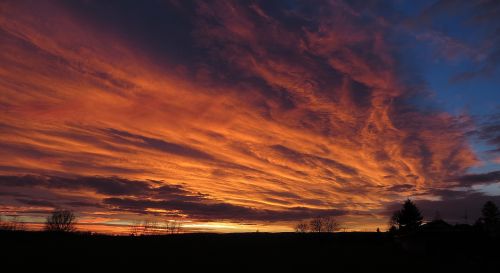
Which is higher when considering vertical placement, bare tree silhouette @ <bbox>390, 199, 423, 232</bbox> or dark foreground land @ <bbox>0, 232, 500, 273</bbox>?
bare tree silhouette @ <bbox>390, 199, 423, 232</bbox>

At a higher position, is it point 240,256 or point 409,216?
point 409,216

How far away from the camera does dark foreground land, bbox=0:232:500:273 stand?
108ft

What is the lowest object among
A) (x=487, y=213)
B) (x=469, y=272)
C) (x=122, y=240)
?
(x=469, y=272)

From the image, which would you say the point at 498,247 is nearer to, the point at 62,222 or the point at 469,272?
the point at 469,272

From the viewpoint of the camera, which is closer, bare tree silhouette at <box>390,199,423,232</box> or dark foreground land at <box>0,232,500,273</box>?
dark foreground land at <box>0,232,500,273</box>

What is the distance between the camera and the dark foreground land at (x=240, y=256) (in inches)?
1298

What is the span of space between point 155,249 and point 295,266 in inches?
655

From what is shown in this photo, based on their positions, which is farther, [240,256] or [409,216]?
[409,216]

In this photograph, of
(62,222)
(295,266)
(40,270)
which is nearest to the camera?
(40,270)

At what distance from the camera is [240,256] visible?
1700 inches

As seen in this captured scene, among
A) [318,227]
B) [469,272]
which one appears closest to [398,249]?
[469,272]

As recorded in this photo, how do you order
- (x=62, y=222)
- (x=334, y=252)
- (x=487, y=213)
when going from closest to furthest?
(x=334, y=252), (x=62, y=222), (x=487, y=213)

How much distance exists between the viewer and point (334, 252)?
52.2 m

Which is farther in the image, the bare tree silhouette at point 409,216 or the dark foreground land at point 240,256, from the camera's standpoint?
the bare tree silhouette at point 409,216
